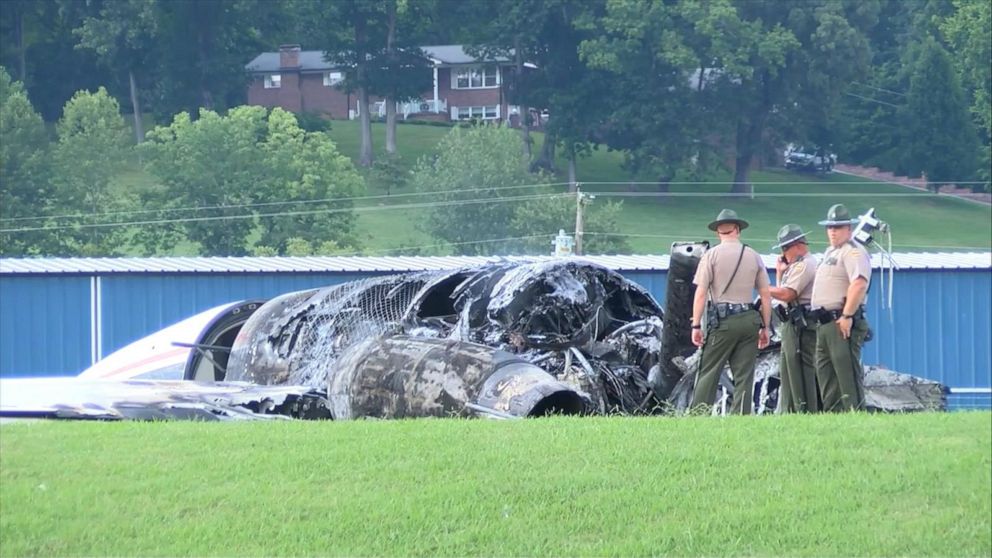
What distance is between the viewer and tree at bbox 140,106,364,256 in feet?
181

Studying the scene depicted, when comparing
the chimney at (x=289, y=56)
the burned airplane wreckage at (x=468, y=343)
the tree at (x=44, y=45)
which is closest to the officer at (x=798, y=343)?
the burned airplane wreckage at (x=468, y=343)

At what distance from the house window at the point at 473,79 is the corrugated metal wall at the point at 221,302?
5595cm

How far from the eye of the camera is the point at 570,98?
7006 cm

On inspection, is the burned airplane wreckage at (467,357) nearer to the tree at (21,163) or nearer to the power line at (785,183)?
the tree at (21,163)

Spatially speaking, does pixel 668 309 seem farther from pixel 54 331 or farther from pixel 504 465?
pixel 54 331

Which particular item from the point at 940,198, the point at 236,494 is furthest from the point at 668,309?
the point at 940,198

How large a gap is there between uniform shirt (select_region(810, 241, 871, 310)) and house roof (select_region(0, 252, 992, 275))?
44.5 feet

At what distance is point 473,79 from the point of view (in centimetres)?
8388

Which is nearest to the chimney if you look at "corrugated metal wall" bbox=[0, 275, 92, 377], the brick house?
the brick house

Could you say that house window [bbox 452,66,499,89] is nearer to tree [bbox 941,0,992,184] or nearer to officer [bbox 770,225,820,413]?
tree [bbox 941,0,992,184]

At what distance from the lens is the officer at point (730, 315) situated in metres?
10.7

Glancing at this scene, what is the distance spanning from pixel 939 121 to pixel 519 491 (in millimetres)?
70273

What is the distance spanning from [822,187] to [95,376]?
6165 centimetres

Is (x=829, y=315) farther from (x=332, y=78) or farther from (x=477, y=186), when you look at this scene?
(x=332, y=78)
